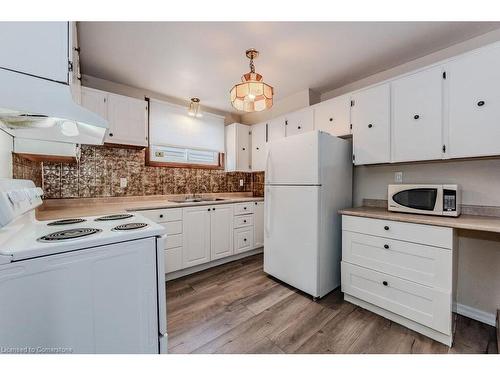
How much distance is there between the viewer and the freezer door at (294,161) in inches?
80.7

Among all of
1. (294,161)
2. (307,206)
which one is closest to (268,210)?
(307,206)

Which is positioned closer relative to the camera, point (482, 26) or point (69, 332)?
point (69, 332)

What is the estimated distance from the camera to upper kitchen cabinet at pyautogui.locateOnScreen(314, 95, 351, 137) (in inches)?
92.4

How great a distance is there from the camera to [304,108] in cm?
279

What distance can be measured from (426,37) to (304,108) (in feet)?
4.14

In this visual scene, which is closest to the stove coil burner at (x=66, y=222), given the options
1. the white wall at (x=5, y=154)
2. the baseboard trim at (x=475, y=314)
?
the white wall at (x=5, y=154)

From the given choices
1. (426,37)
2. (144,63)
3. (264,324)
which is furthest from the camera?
(144,63)

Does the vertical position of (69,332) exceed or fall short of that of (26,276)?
it falls short

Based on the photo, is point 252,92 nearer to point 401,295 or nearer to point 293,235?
point 293,235

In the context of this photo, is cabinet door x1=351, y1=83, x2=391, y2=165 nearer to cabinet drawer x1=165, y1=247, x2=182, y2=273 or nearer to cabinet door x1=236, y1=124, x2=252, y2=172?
cabinet door x1=236, y1=124, x2=252, y2=172

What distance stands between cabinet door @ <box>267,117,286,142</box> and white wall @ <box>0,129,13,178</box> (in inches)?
101

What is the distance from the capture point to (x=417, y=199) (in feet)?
6.03
